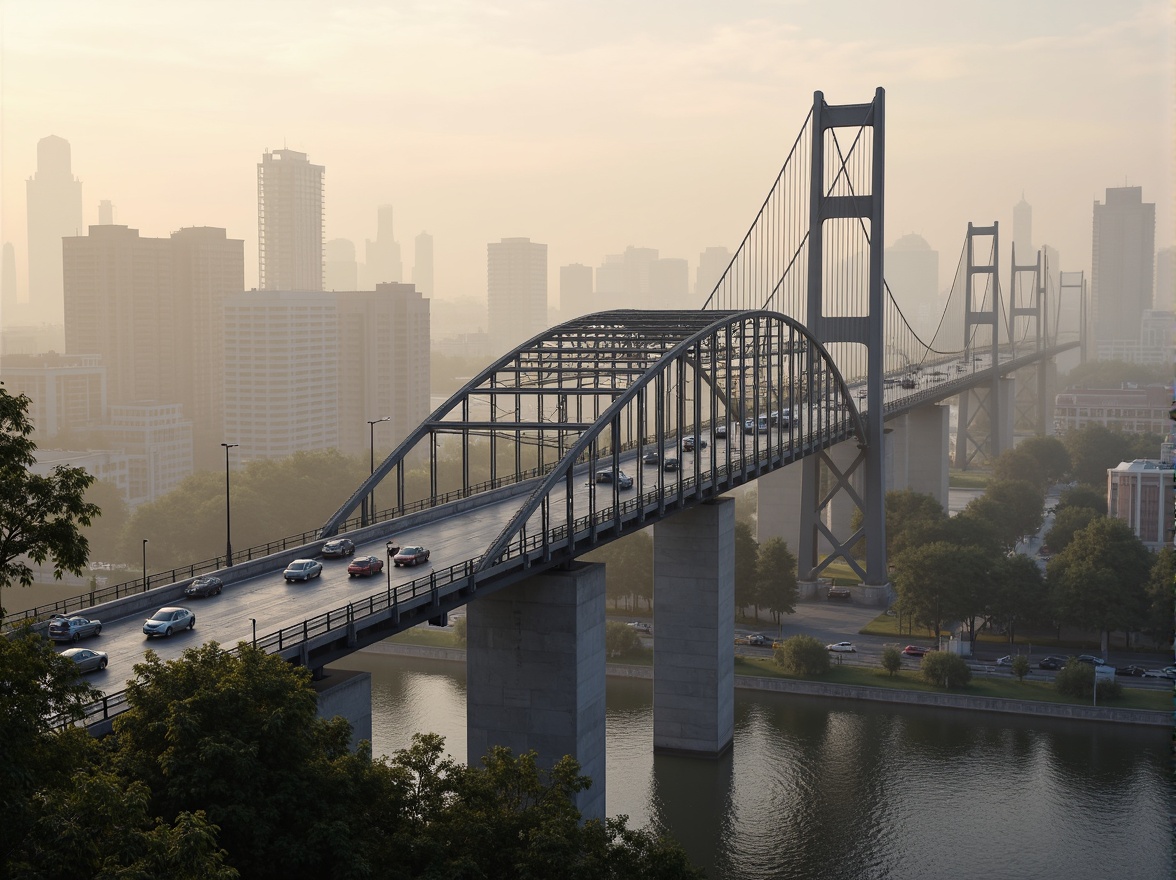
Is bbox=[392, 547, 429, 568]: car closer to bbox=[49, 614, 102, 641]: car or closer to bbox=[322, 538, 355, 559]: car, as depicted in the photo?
bbox=[322, 538, 355, 559]: car

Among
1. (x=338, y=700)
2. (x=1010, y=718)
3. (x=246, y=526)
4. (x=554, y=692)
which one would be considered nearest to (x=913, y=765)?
(x=1010, y=718)

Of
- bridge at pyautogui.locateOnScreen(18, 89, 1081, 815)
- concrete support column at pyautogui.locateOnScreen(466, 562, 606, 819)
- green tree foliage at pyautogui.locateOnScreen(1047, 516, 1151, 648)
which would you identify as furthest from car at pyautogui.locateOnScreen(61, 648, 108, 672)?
green tree foliage at pyautogui.locateOnScreen(1047, 516, 1151, 648)

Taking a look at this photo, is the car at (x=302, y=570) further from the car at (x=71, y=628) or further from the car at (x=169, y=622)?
the car at (x=71, y=628)

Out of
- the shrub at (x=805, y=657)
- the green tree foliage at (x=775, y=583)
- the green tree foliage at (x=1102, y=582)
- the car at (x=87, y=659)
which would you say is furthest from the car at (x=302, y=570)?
the green tree foliage at (x=1102, y=582)

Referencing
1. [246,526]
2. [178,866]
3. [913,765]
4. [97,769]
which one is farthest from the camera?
[246,526]

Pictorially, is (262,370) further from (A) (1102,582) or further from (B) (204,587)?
(B) (204,587)

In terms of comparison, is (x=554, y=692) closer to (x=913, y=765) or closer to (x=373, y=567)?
(x=373, y=567)
